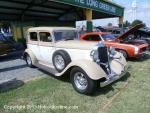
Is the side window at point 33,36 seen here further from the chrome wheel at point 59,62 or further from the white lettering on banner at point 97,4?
the white lettering on banner at point 97,4

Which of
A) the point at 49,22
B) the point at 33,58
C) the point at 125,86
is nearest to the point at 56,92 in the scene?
the point at 125,86

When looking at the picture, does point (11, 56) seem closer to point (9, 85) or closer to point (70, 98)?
point (9, 85)

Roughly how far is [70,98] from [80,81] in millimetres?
559

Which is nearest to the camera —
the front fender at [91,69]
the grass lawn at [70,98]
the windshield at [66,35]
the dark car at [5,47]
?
the grass lawn at [70,98]

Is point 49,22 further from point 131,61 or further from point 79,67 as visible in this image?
point 79,67

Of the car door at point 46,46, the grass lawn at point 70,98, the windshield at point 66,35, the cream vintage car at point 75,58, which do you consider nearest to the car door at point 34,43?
the cream vintage car at point 75,58

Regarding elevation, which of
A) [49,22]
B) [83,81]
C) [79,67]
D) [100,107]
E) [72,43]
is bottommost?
[100,107]

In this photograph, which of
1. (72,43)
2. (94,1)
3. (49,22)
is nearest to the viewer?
(72,43)

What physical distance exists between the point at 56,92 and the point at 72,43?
5.52ft

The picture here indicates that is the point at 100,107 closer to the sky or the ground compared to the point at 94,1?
closer to the ground

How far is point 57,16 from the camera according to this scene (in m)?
18.4

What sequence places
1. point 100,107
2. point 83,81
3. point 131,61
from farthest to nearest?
point 131,61, point 83,81, point 100,107

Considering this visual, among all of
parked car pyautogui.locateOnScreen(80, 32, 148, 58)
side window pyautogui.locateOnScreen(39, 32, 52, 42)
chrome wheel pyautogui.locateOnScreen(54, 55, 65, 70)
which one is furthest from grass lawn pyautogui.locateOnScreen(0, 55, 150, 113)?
parked car pyautogui.locateOnScreen(80, 32, 148, 58)

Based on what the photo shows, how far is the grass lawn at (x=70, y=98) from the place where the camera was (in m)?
4.13
